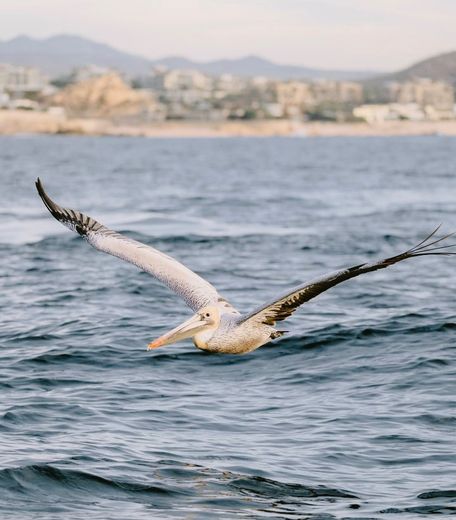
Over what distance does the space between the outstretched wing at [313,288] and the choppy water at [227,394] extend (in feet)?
4.83

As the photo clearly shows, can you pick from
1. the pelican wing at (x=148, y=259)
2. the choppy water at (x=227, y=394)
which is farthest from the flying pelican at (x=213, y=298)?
the choppy water at (x=227, y=394)

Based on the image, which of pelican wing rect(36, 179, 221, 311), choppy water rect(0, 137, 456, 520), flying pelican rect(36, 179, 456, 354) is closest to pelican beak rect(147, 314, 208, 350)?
flying pelican rect(36, 179, 456, 354)

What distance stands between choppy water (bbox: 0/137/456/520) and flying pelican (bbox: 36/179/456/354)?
1.21 metres

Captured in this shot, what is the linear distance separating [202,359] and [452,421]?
3.91 metres

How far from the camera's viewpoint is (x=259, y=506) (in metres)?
9.98

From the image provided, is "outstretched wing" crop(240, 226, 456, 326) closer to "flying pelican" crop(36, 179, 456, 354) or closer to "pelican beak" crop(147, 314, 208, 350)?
"flying pelican" crop(36, 179, 456, 354)

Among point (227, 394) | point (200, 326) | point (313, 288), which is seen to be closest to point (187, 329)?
point (200, 326)

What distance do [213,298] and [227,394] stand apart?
2.44 m

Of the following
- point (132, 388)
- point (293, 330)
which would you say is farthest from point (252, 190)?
point (132, 388)

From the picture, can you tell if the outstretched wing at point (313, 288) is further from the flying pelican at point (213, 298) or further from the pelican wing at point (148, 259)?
the pelican wing at point (148, 259)

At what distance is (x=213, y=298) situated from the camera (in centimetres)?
1137

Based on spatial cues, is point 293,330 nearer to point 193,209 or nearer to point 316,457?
point 316,457

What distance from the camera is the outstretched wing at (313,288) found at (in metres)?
9.07

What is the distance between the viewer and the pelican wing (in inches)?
452
